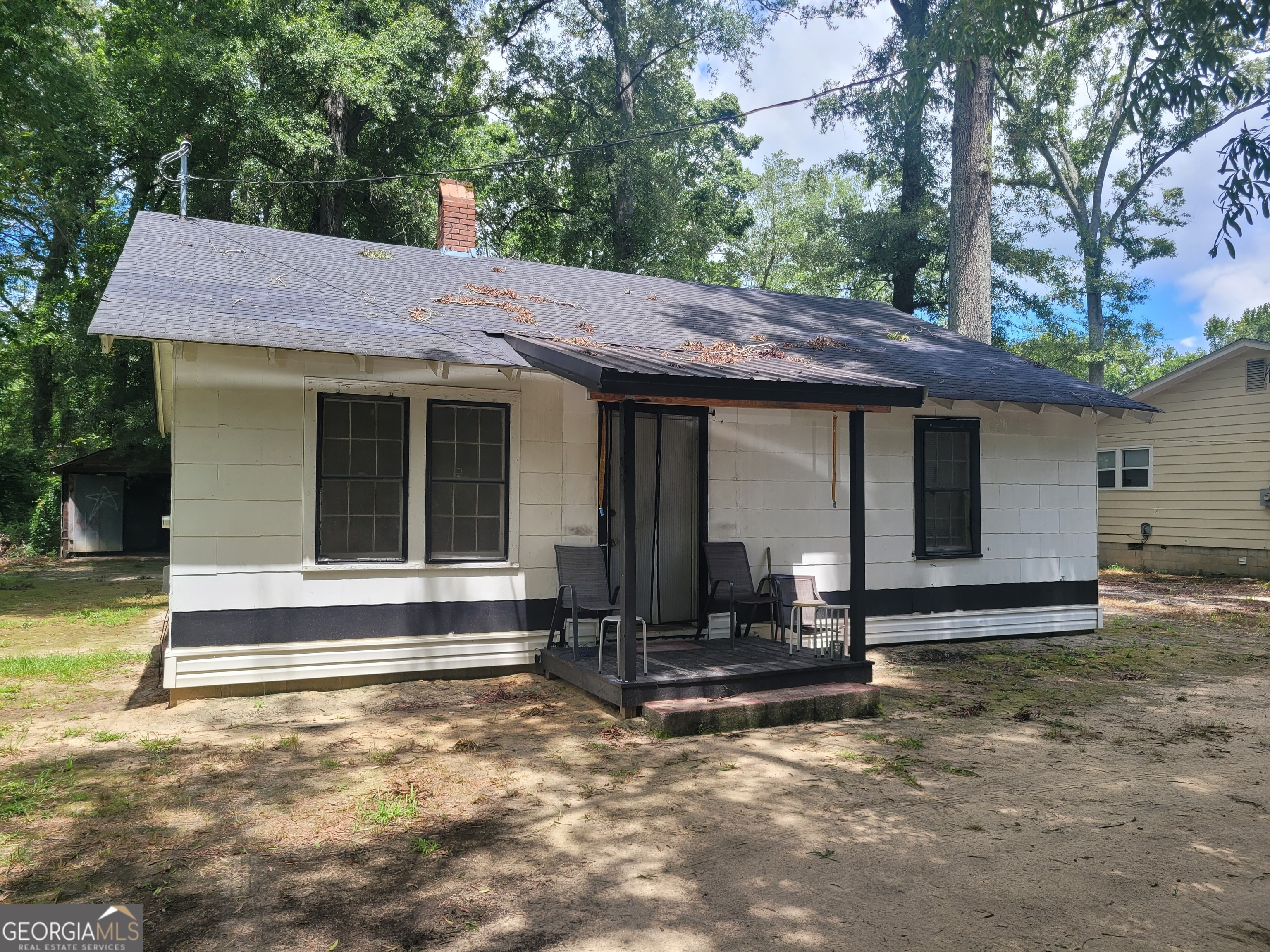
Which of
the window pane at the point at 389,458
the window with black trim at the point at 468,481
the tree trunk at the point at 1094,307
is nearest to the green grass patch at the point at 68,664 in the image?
the window pane at the point at 389,458

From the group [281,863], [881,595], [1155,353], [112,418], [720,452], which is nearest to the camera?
[281,863]

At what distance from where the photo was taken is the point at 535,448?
7.54 meters

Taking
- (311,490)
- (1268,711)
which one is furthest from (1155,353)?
(311,490)

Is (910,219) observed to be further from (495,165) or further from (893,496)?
(893,496)

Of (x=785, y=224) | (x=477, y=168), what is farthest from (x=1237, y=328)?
(x=477, y=168)

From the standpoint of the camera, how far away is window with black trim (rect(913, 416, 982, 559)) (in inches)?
359

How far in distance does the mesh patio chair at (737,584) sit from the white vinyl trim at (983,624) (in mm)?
1400

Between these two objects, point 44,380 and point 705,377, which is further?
point 44,380

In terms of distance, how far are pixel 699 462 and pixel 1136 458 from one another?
14.4 metres

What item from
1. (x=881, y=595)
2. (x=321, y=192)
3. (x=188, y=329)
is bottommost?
(x=881, y=595)

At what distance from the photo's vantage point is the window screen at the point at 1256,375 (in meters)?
15.8

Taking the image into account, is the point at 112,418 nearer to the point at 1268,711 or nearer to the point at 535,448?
the point at 535,448

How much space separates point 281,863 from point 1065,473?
30.0ft

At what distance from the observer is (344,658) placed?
691 cm
